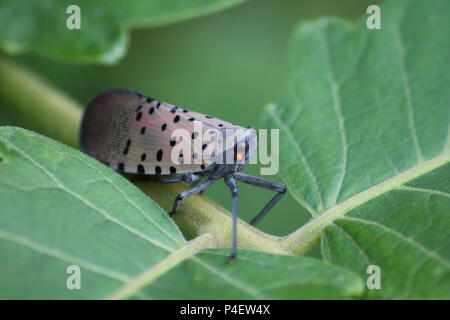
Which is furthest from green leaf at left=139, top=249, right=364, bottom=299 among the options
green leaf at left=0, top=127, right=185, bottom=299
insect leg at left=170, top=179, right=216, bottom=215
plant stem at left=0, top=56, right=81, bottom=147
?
plant stem at left=0, top=56, right=81, bottom=147

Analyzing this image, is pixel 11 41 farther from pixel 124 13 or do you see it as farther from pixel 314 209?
pixel 314 209

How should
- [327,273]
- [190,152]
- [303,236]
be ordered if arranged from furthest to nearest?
[190,152], [303,236], [327,273]

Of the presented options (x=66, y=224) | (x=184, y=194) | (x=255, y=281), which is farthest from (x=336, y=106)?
(x=66, y=224)

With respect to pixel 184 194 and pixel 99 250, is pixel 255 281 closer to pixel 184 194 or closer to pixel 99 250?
pixel 99 250

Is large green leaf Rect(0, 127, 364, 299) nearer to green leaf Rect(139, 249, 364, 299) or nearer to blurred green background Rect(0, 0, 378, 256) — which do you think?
green leaf Rect(139, 249, 364, 299)

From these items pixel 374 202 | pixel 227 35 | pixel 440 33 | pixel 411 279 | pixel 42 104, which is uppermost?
pixel 227 35

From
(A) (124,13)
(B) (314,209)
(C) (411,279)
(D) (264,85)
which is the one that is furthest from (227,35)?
(C) (411,279)

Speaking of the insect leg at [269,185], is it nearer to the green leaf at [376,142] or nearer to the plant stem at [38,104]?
the green leaf at [376,142]
